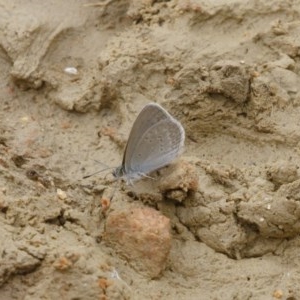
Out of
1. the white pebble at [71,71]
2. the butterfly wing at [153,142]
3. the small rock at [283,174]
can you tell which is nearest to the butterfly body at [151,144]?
the butterfly wing at [153,142]

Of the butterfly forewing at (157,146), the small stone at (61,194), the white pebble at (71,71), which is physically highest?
the white pebble at (71,71)

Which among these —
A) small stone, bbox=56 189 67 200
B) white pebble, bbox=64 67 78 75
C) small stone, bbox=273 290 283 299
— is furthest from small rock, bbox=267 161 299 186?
white pebble, bbox=64 67 78 75

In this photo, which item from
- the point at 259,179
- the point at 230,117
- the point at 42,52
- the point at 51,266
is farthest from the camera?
the point at 42,52

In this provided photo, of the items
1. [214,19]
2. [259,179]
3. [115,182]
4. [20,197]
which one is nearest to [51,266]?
[20,197]

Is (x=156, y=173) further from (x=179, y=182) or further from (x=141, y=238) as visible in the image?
(x=141, y=238)

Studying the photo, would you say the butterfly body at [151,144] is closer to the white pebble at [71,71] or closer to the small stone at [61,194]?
the small stone at [61,194]

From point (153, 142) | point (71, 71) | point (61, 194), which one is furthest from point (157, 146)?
point (71, 71)

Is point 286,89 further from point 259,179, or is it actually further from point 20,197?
point 20,197
